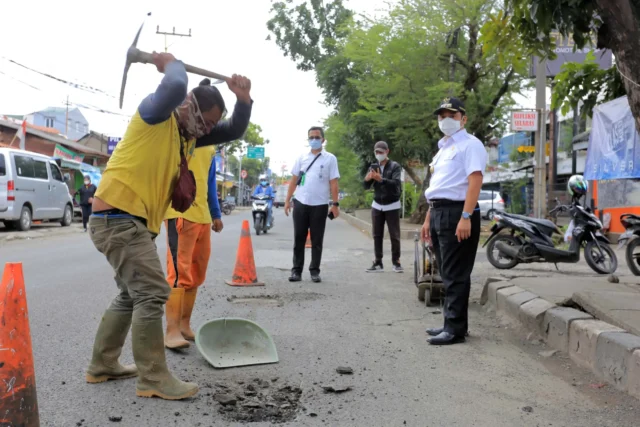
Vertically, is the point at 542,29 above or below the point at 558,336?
above

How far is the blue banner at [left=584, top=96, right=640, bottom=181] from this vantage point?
674cm

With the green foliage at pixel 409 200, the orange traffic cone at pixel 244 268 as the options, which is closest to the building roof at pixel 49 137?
the green foliage at pixel 409 200

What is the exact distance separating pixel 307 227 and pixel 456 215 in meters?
3.26

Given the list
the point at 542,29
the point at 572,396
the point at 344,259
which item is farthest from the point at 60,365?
the point at 344,259

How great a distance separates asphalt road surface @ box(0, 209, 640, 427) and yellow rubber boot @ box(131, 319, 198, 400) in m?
0.07

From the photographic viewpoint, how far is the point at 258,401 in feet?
10.3

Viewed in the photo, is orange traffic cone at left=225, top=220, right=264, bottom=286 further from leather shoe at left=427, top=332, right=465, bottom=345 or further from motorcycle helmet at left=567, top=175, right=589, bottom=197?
Answer: motorcycle helmet at left=567, top=175, right=589, bottom=197

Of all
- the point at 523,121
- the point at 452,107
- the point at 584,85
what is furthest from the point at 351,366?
the point at 523,121

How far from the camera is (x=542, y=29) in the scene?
5.08m

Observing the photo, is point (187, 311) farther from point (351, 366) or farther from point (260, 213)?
point (260, 213)

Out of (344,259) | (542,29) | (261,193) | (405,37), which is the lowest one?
(344,259)

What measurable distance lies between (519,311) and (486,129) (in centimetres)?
1393

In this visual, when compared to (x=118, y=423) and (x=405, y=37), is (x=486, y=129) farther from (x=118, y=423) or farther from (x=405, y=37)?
(x=118, y=423)

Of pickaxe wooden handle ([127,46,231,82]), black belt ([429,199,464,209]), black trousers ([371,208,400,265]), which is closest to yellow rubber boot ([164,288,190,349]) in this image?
pickaxe wooden handle ([127,46,231,82])
